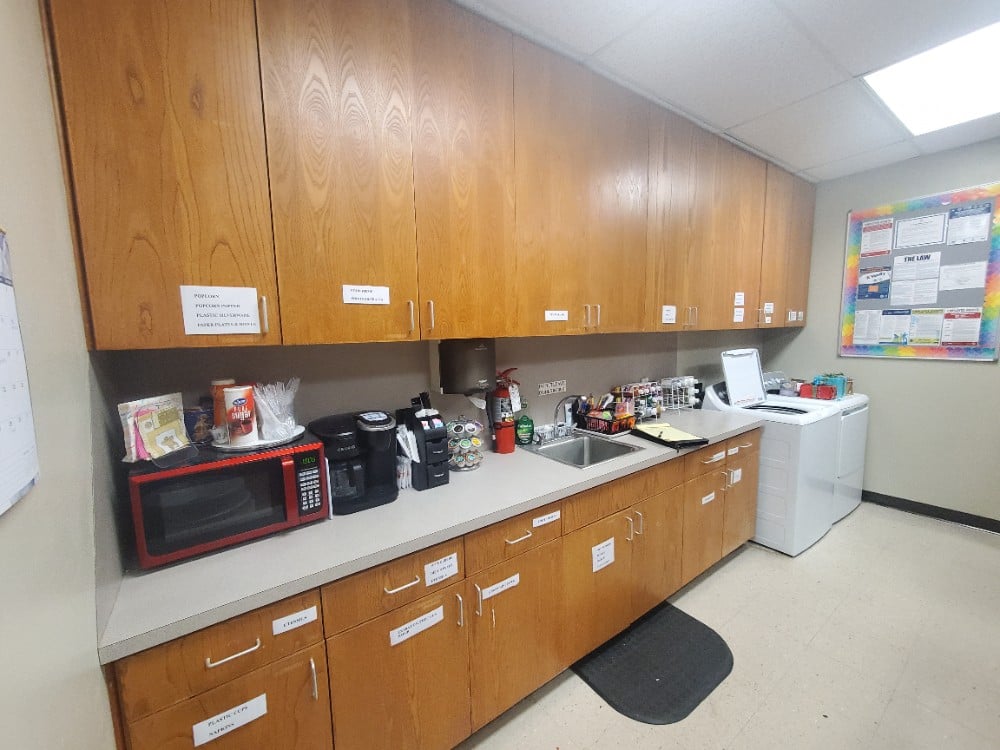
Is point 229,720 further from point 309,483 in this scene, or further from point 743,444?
point 743,444

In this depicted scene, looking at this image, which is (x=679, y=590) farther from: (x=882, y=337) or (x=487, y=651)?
(x=882, y=337)

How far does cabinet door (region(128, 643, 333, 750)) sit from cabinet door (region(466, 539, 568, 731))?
0.45m

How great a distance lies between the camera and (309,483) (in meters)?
1.14

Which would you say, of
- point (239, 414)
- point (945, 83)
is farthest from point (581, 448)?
point (945, 83)

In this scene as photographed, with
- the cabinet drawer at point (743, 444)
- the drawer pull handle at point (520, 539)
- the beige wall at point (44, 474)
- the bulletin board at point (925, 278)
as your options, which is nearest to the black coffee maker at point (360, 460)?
the drawer pull handle at point (520, 539)

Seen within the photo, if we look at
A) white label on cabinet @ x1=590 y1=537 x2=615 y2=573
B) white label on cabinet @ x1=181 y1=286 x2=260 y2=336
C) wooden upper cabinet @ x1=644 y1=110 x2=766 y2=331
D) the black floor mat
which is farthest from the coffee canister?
wooden upper cabinet @ x1=644 y1=110 x2=766 y2=331

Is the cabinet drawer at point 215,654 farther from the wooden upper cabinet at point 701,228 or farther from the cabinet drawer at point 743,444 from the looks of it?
the cabinet drawer at point 743,444

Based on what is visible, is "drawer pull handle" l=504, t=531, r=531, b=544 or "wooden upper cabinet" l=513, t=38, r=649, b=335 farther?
"wooden upper cabinet" l=513, t=38, r=649, b=335

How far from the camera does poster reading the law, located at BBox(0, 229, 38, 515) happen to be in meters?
0.50

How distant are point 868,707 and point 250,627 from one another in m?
2.17

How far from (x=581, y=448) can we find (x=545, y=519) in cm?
81

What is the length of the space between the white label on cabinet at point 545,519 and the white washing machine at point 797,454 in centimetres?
173

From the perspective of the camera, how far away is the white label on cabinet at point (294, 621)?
926 millimetres

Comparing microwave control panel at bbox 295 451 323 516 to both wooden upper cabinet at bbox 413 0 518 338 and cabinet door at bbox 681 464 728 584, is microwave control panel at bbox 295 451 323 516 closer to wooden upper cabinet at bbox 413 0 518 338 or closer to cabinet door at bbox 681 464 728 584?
wooden upper cabinet at bbox 413 0 518 338
